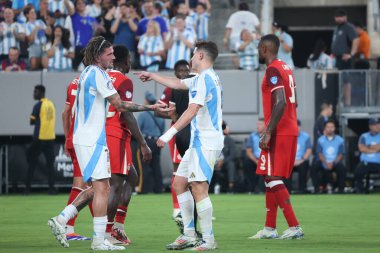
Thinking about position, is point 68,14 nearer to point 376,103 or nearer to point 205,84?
point 376,103

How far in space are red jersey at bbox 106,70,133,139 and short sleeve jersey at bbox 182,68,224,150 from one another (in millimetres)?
987

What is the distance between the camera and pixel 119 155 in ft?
41.5

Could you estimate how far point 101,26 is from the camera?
27766 mm

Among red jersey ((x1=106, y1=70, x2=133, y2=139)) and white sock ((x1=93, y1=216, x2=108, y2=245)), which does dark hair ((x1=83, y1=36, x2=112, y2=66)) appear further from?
white sock ((x1=93, y1=216, x2=108, y2=245))

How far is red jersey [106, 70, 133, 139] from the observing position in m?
12.7

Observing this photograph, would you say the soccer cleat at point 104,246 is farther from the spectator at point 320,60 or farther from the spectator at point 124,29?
the spectator at point 320,60

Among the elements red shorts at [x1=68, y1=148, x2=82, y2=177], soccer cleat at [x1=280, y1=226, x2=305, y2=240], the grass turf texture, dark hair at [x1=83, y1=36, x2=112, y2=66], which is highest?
dark hair at [x1=83, y1=36, x2=112, y2=66]

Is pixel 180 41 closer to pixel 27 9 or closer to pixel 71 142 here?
pixel 27 9

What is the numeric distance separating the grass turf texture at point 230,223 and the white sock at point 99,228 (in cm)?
18

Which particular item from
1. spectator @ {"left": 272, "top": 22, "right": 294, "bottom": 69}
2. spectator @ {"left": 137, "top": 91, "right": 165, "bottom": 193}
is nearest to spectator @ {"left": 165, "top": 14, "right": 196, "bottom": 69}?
spectator @ {"left": 137, "top": 91, "right": 165, "bottom": 193}

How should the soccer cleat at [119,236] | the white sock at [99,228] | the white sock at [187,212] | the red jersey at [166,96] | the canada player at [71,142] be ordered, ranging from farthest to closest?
the red jersey at [166,96] → the canada player at [71,142] → the soccer cleat at [119,236] → the white sock at [187,212] → the white sock at [99,228]

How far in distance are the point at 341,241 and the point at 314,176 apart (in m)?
13.3

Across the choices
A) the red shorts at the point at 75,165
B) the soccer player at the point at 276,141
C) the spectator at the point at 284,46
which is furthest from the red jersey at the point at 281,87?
the spectator at the point at 284,46

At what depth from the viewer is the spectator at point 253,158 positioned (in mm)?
26094
